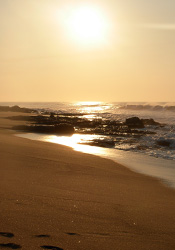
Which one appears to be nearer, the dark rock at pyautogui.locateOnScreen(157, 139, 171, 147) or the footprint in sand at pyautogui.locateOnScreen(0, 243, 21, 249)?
the footprint in sand at pyautogui.locateOnScreen(0, 243, 21, 249)

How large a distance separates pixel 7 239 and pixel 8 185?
202cm

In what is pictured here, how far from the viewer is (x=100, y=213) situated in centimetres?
439

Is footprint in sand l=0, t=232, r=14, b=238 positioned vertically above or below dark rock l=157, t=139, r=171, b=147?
above

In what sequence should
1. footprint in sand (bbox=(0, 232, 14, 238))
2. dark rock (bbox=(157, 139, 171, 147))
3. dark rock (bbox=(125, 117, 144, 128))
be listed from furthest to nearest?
dark rock (bbox=(125, 117, 144, 128))
dark rock (bbox=(157, 139, 171, 147))
footprint in sand (bbox=(0, 232, 14, 238))

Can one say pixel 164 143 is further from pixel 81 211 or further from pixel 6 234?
pixel 6 234

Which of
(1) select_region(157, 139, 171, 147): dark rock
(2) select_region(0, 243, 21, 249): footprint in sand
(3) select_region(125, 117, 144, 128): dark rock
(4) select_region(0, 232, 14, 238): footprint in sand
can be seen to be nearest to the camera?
(2) select_region(0, 243, 21, 249): footprint in sand

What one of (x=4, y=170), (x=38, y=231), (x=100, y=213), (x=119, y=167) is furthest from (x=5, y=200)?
(x=119, y=167)

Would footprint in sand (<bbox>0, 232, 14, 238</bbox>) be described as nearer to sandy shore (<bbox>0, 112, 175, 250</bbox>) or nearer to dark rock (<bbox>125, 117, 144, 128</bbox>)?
sandy shore (<bbox>0, 112, 175, 250</bbox>)

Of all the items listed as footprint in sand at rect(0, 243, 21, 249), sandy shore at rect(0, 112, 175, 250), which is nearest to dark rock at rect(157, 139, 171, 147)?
sandy shore at rect(0, 112, 175, 250)

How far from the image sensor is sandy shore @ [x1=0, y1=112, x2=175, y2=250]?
11.4 ft

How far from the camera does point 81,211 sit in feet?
14.4

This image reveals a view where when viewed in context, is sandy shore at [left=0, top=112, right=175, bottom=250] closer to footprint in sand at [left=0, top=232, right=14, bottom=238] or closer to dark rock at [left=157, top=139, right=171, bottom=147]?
footprint in sand at [left=0, top=232, right=14, bottom=238]

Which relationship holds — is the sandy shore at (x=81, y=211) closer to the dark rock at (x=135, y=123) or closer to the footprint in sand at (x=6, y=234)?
the footprint in sand at (x=6, y=234)

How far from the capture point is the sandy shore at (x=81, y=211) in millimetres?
3477
